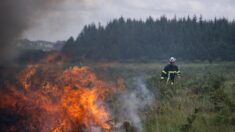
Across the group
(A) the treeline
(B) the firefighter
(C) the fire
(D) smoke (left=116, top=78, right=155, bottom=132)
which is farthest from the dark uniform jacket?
(A) the treeline

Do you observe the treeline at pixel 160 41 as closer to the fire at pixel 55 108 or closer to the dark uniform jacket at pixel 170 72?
the dark uniform jacket at pixel 170 72

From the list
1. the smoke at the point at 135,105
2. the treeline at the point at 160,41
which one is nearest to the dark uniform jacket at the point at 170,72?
the smoke at the point at 135,105

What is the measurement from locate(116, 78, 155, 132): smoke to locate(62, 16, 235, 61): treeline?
55024 mm

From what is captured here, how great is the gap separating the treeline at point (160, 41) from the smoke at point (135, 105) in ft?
181

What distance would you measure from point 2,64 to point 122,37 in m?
91.0

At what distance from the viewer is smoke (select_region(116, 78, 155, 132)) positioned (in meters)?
10.1

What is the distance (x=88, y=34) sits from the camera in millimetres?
119688

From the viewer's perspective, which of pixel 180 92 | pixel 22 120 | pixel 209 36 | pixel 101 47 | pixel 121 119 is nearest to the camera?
pixel 22 120

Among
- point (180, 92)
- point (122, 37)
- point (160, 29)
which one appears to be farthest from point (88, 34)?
point (180, 92)

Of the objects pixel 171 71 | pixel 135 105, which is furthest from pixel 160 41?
pixel 135 105

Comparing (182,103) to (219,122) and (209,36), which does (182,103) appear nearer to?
(219,122)

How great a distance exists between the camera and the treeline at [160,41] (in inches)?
2960

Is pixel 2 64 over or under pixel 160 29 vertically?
under

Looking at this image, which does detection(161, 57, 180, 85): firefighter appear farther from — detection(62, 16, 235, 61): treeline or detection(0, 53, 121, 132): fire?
detection(62, 16, 235, 61): treeline
